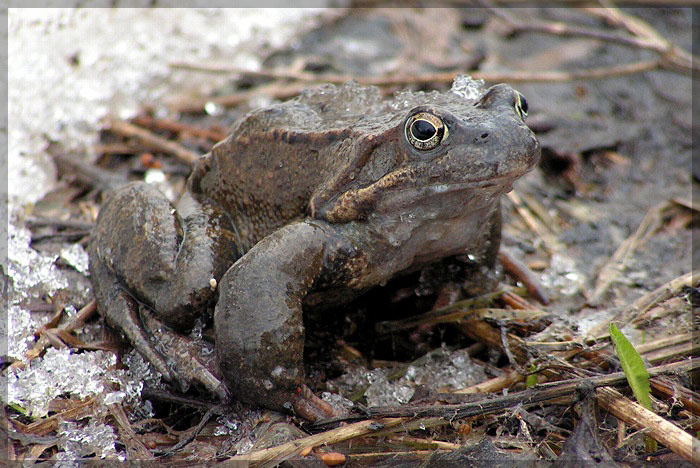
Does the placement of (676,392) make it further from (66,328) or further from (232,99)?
(232,99)

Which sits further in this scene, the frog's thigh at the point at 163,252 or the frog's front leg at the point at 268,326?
the frog's thigh at the point at 163,252

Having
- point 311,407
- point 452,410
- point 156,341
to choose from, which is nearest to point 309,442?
point 311,407

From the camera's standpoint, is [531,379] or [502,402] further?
[531,379]

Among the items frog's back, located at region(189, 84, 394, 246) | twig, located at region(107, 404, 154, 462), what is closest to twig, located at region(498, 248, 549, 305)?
frog's back, located at region(189, 84, 394, 246)

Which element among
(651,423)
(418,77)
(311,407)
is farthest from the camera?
(418,77)

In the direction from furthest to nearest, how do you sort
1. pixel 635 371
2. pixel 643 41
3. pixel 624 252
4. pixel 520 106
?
pixel 643 41, pixel 624 252, pixel 520 106, pixel 635 371

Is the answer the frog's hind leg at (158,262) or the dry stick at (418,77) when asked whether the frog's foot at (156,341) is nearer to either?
the frog's hind leg at (158,262)

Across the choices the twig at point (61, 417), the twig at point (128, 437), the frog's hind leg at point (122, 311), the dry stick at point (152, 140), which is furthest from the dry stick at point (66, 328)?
the dry stick at point (152, 140)
